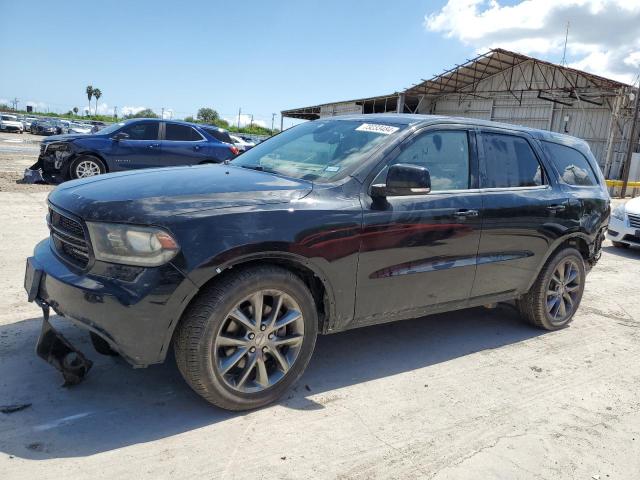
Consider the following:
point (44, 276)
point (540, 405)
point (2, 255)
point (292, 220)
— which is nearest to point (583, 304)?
point (540, 405)

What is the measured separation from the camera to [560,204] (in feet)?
15.5

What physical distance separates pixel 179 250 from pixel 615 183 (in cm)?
2326

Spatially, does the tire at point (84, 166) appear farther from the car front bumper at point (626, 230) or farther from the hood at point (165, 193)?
the car front bumper at point (626, 230)

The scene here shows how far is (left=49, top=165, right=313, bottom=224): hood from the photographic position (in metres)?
2.82

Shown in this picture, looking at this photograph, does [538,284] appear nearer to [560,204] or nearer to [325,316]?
[560,204]

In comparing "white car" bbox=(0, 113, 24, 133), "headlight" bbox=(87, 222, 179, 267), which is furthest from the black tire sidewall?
"white car" bbox=(0, 113, 24, 133)

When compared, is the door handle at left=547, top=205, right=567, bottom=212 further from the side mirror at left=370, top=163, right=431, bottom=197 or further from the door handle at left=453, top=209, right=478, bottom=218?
the side mirror at left=370, top=163, right=431, bottom=197

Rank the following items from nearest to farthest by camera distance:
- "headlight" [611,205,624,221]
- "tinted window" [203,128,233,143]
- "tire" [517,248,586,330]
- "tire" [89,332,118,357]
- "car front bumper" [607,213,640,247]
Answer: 1. "tire" [89,332,118,357]
2. "tire" [517,248,586,330]
3. "car front bumper" [607,213,640,247]
4. "headlight" [611,205,624,221]
5. "tinted window" [203,128,233,143]

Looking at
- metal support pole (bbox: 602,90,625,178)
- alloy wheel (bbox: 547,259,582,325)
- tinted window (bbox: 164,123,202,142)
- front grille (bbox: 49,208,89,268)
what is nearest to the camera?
front grille (bbox: 49,208,89,268)

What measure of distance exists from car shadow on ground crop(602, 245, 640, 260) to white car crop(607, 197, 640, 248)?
124 millimetres

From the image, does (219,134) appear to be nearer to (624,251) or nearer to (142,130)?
(142,130)

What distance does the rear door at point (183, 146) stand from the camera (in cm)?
1164

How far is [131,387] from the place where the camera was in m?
→ 3.33

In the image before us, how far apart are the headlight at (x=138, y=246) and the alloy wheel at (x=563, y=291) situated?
3616mm
